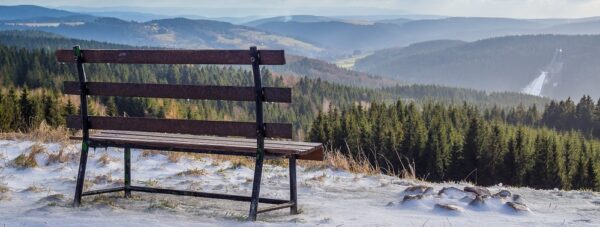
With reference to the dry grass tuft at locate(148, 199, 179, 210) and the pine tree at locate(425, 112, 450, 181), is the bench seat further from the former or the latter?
the pine tree at locate(425, 112, 450, 181)

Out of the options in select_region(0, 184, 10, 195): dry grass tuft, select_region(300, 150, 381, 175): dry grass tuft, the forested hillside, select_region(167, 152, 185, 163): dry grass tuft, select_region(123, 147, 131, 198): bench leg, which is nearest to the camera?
select_region(0, 184, 10, 195): dry grass tuft

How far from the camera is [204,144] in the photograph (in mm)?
5820

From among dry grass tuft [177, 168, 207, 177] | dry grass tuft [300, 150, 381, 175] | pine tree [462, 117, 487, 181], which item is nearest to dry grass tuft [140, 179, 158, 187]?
dry grass tuft [177, 168, 207, 177]

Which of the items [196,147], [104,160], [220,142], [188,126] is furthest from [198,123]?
[104,160]

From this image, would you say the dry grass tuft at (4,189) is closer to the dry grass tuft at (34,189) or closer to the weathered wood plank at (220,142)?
the dry grass tuft at (34,189)

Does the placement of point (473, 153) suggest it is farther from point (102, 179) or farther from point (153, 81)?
point (153, 81)

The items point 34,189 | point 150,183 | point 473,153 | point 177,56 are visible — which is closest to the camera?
point 177,56

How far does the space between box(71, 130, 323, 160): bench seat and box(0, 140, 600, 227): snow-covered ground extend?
627mm

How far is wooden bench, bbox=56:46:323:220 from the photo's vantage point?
5.46 m

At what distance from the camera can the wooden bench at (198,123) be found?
17.9 feet

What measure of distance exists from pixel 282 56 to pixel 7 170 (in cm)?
506

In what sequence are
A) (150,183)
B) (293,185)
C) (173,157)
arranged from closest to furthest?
1. (293,185)
2. (150,183)
3. (173,157)

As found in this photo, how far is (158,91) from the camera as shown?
19.4 feet

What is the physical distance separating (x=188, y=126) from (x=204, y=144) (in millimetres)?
245
